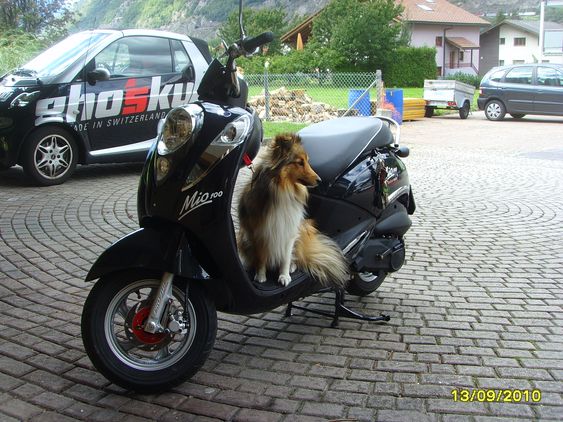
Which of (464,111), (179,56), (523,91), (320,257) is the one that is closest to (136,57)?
(179,56)

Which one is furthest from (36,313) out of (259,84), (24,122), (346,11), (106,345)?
(346,11)

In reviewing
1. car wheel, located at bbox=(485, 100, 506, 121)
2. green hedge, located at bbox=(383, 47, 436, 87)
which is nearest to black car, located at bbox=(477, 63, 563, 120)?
car wheel, located at bbox=(485, 100, 506, 121)

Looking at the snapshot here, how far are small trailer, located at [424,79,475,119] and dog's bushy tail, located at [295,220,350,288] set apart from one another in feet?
66.6

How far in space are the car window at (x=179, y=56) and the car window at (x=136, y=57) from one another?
78 mm

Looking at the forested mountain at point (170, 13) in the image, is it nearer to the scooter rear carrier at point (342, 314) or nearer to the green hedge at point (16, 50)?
the green hedge at point (16, 50)

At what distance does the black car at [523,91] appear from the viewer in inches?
833

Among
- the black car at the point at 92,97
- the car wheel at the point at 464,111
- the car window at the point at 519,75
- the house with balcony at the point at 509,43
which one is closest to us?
the black car at the point at 92,97

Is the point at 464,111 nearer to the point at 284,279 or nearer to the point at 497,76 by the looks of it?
the point at 497,76

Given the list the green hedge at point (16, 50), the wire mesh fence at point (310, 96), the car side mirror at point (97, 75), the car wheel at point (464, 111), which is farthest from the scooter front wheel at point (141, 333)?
the car wheel at point (464, 111)

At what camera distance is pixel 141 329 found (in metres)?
3.27

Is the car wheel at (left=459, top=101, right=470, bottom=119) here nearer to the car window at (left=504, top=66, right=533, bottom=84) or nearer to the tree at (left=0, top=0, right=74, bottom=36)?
the car window at (left=504, top=66, right=533, bottom=84)

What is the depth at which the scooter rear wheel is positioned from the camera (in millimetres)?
4645

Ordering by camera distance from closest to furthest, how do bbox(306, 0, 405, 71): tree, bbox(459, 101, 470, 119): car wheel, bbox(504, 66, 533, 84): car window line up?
bbox(504, 66, 533, 84): car window < bbox(459, 101, 470, 119): car wheel < bbox(306, 0, 405, 71): tree

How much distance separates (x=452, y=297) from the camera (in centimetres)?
479
